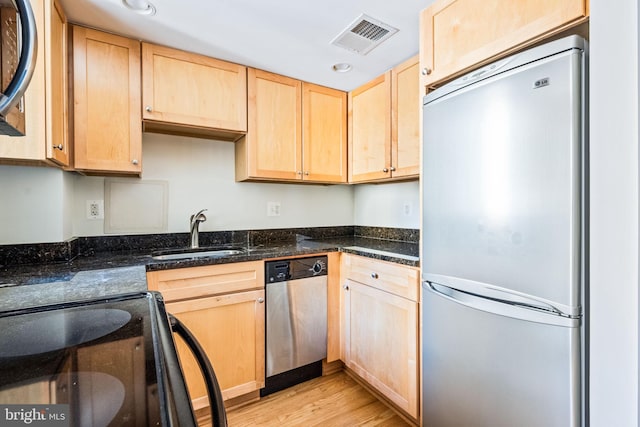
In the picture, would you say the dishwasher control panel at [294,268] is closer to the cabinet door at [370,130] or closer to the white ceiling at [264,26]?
the cabinet door at [370,130]

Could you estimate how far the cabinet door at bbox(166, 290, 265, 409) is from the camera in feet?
5.45

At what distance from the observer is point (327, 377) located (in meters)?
2.13

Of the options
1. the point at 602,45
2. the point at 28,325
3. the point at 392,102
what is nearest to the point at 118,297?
the point at 28,325

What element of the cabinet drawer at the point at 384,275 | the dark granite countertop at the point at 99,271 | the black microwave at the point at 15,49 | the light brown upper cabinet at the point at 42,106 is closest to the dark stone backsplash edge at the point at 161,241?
the dark granite countertop at the point at 99,271

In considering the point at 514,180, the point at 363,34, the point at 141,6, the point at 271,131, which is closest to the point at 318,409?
the point at 514,180

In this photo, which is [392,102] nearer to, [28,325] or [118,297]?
[118,297]

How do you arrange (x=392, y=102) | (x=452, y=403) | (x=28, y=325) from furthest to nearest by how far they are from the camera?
(x=392, y=102) → (x=452, y=403) → (x=28, y=325)

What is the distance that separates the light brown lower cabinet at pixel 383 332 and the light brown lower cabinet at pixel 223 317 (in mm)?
574

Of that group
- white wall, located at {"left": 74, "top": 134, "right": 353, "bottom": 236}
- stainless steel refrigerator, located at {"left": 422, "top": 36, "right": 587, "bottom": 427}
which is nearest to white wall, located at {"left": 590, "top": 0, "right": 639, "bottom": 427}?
stainless steel refrigerator, located at {"left": 422, "top": 36, "right": 587, "bottom": 427}

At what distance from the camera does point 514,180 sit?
1.09 m

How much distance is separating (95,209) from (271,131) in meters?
1.19

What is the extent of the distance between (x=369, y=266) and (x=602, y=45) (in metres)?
1.36

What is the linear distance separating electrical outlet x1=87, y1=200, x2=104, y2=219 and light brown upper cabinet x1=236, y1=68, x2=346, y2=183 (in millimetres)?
865

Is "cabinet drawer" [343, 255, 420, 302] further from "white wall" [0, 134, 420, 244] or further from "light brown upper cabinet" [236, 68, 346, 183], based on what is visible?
"light brown upper cabinet" [236, 68, 346, 183]
